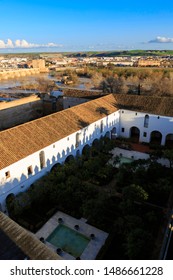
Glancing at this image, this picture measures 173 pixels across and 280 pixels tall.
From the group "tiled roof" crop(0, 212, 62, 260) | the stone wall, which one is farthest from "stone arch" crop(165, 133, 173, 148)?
"tiled roof" crop(0, 212, 62, 260)

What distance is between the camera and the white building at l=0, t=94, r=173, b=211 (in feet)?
69.3

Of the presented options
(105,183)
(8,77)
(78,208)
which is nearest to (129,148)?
(105,183)

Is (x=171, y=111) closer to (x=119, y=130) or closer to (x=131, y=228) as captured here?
(x=119, y=130)

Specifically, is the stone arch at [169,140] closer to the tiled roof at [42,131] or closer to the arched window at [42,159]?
the tiled roof at [42,131]

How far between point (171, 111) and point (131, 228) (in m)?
22.4

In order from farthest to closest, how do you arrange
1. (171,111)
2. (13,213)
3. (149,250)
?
1. (171,111)
2. (13,213)
3. (149,250)

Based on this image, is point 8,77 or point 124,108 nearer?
point 124,108

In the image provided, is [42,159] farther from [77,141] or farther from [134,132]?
[134,132]

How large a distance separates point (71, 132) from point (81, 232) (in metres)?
12.0

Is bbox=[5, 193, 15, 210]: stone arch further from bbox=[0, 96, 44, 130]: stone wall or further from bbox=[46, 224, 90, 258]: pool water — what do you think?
bbox=[0, 96, 44, 130]: stone wall

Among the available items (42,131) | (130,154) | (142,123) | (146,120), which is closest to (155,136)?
(142,123)

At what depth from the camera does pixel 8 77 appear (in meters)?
139

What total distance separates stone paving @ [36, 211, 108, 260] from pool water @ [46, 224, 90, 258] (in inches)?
10.7

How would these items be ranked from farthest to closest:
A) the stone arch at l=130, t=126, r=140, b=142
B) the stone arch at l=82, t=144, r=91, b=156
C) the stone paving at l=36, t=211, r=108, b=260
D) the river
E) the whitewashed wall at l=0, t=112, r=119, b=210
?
1. the river
2. the stone arch at l=130, t=126, r=140, b=142
3. the stone arch at l=82, t=144, r=91, b=156
4. the whitewashed wall at l=0, t=112, r=119, b=210
5. the stone paving at l=36, t=211, r=108, b=260
